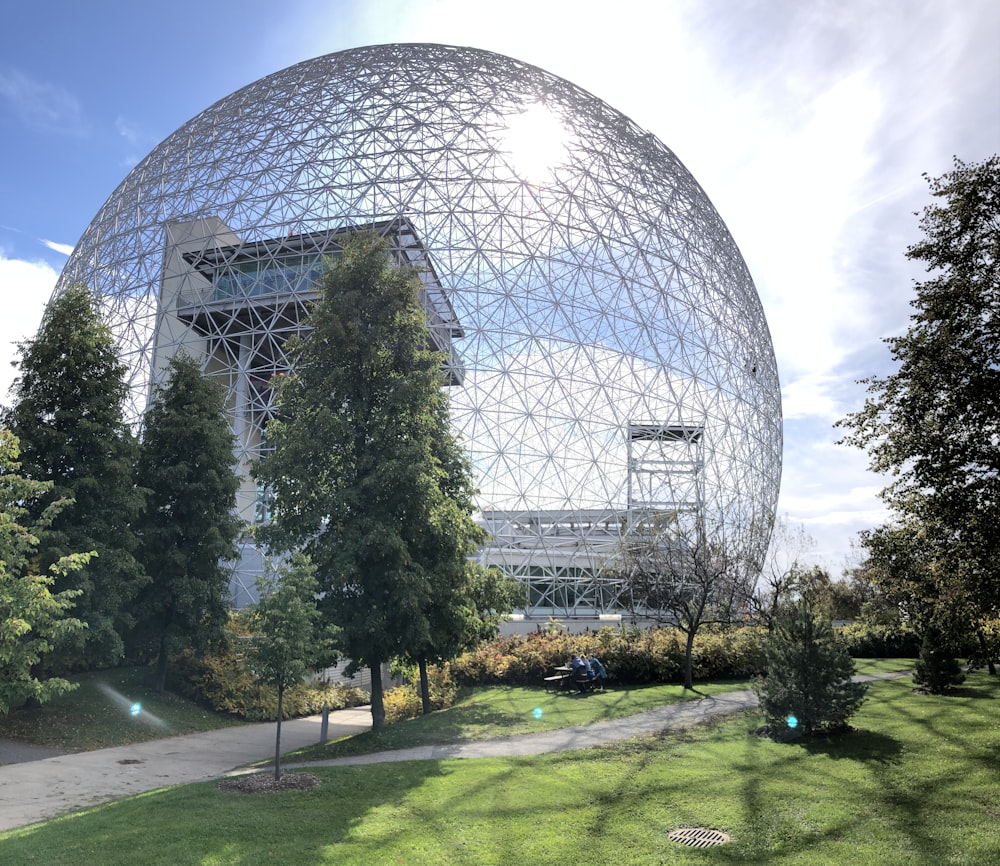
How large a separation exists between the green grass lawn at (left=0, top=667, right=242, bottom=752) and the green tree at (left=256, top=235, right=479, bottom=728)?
5724 mm

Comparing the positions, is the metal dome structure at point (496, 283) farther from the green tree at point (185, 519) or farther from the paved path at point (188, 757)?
the paved path at point (188, 757)

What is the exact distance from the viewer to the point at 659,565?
26.0 metres

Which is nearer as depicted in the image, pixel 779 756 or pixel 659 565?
pixel 779 756

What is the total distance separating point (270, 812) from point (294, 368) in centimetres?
959

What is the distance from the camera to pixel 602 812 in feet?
23.9

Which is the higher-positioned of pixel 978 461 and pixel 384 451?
pixel 384 451

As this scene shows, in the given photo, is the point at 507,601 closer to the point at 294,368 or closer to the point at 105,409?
the point at 294,368

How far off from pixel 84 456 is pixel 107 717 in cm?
596

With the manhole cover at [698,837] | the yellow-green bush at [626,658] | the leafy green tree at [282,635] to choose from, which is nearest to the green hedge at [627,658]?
the yellow-green bush at [626,658]

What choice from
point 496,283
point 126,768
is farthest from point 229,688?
point 496,283

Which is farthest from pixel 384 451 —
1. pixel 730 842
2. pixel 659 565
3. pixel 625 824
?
pixel 659 565

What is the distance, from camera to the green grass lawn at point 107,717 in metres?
13.9

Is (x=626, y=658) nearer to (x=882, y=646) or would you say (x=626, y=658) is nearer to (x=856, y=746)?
(x=856, y=746)

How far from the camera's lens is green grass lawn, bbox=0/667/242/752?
45.6ft
